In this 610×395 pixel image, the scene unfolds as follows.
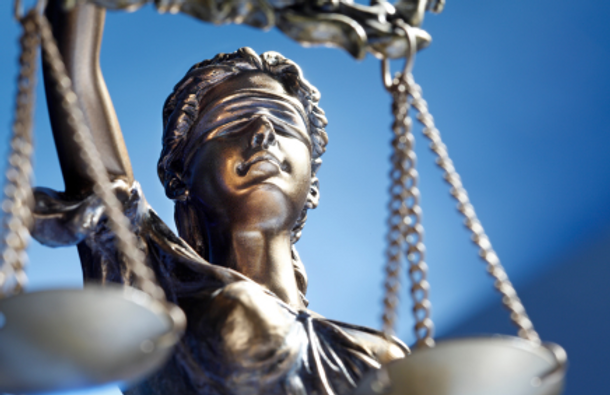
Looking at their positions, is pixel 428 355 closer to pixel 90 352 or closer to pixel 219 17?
pixel 90 352

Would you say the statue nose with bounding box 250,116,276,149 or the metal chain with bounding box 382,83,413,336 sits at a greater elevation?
the metal chain with bounding box 382,83,413,336

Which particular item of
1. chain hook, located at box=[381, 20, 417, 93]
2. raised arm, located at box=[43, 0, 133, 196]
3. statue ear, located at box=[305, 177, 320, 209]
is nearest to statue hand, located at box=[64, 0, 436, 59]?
chain hook, located at box=[381, 20, 417, 93]

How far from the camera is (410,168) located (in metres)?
1.02

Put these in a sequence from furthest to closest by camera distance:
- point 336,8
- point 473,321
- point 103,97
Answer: point 473,321 < point 103,97 < point 336,8

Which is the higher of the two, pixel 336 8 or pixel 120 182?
pixel 336 8

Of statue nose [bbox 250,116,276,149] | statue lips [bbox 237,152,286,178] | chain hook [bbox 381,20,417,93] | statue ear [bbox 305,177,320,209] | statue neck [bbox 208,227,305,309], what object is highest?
chain hook [bbox 381,20,417,93]

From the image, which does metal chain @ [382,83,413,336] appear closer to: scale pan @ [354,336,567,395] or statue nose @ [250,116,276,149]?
scale pan @ [354,336,567,395]

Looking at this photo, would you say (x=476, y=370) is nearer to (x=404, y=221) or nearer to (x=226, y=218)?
(x=404, y=221)

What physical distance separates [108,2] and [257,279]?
→ 56cm

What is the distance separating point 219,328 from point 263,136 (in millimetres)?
350

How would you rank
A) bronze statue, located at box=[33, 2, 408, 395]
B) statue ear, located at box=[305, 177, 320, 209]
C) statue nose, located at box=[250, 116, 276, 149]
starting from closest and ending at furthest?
bronze statue, located at box=[33, 2, 408, 395] < statue nose, located at box=[250, 116, 276, 149] < statue ear, located at box=[305, 177, 320, 209]

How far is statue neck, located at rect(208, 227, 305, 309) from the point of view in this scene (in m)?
1.41

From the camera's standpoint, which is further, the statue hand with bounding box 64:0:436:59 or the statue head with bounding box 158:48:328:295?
the statue head with bounding box 158:48:328:295

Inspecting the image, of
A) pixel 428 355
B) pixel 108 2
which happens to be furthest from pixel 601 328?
pixel 108 2
